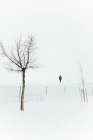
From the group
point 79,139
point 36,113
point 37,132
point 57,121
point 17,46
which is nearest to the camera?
point 79,139

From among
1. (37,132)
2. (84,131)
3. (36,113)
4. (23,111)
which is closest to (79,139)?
(84,131)

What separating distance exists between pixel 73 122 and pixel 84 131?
5.32 feet

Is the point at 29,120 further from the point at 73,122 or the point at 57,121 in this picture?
the point at 73,122

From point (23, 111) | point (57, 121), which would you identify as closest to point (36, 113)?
point (23, 111)

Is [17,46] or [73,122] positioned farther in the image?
[17,46]

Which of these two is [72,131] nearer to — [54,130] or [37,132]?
[54,130]

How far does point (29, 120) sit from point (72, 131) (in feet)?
9.93

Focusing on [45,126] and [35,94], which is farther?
[35,94]

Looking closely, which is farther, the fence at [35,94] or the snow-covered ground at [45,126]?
the fence at [35,94]

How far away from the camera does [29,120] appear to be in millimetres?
13102

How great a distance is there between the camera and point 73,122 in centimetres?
Result: 1273

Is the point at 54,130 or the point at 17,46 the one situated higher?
the point at 17,46

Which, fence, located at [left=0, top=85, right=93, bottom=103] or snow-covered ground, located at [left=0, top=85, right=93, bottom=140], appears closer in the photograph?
snow-covered ground, located at [left=0, top=85, right=93, bottom=140]

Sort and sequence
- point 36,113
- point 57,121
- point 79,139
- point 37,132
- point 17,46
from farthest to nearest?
point 17,46, point 36,113, point 57,121, point 37,132, point 79,139
